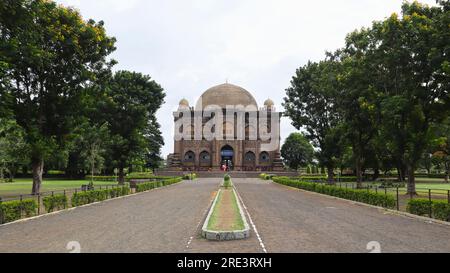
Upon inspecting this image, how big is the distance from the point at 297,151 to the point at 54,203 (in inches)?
3379

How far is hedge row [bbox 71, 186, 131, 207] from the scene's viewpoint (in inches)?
833

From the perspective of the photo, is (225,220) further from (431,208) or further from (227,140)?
(227,140)

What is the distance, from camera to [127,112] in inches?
1635

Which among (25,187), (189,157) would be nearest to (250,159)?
(189,157)

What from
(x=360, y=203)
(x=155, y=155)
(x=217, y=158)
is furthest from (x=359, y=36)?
(x=155, y=155)

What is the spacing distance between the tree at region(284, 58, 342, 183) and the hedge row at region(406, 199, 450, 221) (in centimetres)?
2160

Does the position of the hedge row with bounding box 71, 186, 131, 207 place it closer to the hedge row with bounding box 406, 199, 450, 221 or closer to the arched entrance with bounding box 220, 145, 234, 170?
the hedge row with bounding box 406, 199, 450, 221

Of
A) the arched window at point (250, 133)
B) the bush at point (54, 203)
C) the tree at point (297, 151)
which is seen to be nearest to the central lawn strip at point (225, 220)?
the bush at point (54, 203)

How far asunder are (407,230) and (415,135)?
53.7 feet

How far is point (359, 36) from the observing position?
30.6m

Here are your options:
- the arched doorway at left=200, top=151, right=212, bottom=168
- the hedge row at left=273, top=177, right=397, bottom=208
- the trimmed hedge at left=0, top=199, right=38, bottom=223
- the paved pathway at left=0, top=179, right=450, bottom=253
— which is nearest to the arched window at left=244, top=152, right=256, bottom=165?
the arched doorway at left=200, top=151, right=212, bottom=168

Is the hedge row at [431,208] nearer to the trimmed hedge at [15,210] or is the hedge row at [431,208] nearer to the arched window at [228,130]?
the trimmed hedge at [15,210]

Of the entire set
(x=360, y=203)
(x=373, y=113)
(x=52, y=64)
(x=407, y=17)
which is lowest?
(x=360, y=203)
